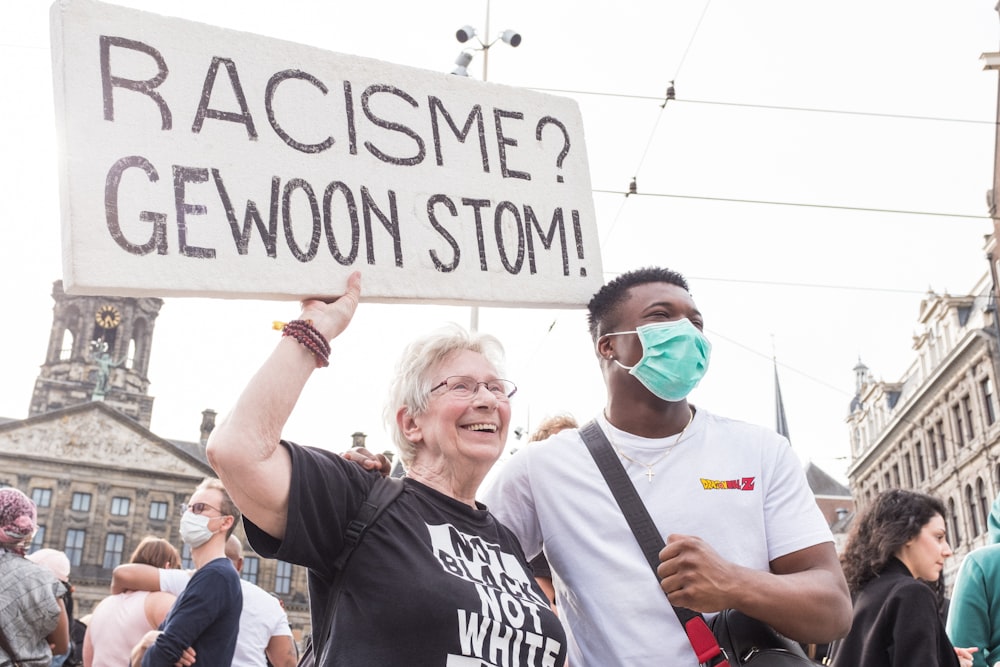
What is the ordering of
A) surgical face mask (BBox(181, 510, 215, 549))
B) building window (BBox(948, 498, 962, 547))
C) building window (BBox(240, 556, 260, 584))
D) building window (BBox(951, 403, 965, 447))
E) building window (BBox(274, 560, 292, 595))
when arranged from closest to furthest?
surgical face mask (BBox(181, 510, 215, 549)) < building window (BBox(951, 403, 965, 447)) < building window (BBox(948, 498, 962, 547)) < building window (BBox(240, 556, 260, 584)) < building window (BBox(274, 560, 292, 595))

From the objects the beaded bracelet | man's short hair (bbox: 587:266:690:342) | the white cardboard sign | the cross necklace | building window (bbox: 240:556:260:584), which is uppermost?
the white cardboard sign

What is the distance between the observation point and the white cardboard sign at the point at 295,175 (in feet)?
7.38

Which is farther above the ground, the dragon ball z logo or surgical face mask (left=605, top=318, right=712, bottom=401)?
surgical face mask (left=605, top=318, right=712, bottom=401)

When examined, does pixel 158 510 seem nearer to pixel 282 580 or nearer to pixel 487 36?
pixel 282 580

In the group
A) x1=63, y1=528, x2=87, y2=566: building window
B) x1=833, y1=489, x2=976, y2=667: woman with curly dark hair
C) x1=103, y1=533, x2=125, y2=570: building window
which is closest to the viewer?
x1=833, y1=489, x2=976, y2=667: woman with curly dark hair

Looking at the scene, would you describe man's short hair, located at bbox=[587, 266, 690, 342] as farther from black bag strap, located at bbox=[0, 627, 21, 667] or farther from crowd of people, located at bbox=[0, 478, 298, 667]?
black bag strap, located at bbox=[0, 627, 21, 667]

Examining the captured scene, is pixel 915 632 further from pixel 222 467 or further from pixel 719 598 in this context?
pixel 222 467

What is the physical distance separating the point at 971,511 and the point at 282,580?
3828 cm

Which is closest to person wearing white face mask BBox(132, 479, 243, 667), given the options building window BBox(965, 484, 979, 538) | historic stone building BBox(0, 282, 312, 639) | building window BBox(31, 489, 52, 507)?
building window BBox(965, 484, 979, 538)

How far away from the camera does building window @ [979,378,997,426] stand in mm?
34469

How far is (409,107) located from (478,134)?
21cm

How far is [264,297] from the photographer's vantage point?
2.35 m

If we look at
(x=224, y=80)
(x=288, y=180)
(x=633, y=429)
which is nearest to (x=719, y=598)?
(x=633, y=429)

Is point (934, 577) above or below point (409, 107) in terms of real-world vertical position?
below
